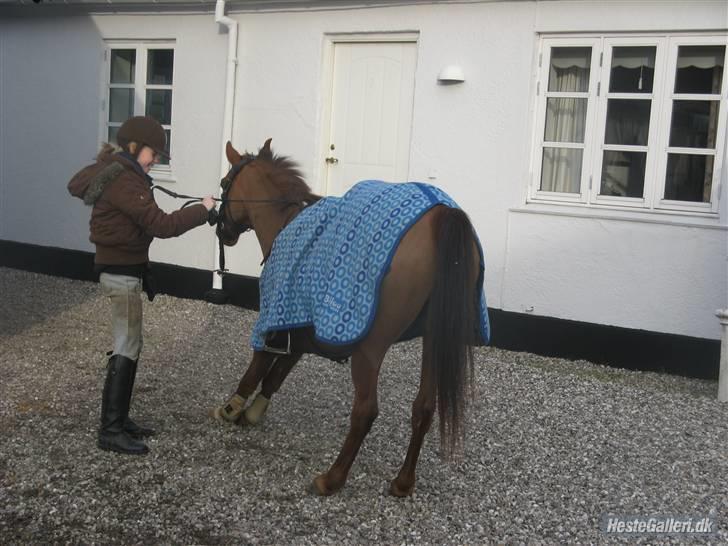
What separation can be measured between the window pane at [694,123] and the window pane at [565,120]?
0.78 metres

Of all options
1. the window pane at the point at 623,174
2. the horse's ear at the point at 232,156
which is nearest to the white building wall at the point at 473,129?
the window pane at the point at 623,174

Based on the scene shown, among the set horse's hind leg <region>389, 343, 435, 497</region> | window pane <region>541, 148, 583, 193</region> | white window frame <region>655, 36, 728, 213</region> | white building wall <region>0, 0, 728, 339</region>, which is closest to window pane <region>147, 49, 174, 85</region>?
white building wall <region>0, 0, 728, 339</region>

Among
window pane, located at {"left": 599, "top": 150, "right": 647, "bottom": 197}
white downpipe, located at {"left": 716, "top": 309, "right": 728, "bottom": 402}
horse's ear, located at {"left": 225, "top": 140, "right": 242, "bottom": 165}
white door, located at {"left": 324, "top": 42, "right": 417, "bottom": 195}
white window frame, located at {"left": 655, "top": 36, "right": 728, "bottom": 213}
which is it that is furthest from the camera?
white door, located at {"left": 324, "top": 42, "right": 417, "bottom": 195}

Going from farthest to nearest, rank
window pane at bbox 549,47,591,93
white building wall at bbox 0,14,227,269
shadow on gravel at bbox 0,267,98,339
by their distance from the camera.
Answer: white building wall at bbox 0,14,227,269 < shadow on gravel at bbox 0,267,98,339 < window pane at bbox 549,47,591,93

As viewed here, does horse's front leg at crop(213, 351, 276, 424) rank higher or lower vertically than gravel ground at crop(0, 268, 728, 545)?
higher

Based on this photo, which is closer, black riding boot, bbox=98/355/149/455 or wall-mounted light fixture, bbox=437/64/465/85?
black riding boot, bbox=98/355/149/455

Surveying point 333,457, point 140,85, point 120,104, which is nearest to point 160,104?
point 140,85

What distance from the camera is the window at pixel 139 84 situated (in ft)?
31.4

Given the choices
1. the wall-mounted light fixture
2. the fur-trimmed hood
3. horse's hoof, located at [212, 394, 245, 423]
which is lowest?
horse's hoof, located at [212, 394, 245, 423]

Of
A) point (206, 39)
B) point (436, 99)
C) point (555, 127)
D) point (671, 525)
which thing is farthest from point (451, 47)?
point (671, 525)

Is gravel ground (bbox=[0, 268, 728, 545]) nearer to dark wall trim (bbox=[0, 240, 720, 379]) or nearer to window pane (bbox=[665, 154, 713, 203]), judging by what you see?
dark wall trim (bbox=[0, 240, 720, 379])

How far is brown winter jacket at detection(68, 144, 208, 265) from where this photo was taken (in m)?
4.31

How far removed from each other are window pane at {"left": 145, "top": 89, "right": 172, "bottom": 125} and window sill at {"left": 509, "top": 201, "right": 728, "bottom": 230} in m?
4.33

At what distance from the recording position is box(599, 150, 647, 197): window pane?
718cm
